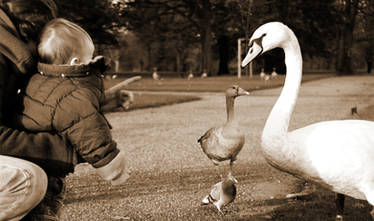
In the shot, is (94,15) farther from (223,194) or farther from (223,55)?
(223,194)

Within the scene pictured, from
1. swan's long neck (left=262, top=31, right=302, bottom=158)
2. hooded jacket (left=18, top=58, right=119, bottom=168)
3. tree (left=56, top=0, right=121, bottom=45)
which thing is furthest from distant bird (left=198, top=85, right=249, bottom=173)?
tree (left=56, top=0, right=121, bottom=45)

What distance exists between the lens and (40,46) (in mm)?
1729

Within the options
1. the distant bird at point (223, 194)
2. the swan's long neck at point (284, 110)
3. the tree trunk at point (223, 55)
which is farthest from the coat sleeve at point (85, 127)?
the tree trunk at point (223, 55)

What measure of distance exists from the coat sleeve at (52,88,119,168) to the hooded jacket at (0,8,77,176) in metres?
0.09

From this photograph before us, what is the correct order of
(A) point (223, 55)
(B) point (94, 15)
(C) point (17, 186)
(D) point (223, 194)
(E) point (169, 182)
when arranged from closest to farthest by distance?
(C) point (17, 186)
(D) point (223, 194)
(E) point (169, 182)
(B) point (94, 15)
(A) point (223, 55)

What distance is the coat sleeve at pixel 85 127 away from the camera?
160 centimetres

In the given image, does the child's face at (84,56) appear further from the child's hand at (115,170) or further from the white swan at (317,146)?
the white swan at (317,146)

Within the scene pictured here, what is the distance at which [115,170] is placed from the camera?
1665 mm

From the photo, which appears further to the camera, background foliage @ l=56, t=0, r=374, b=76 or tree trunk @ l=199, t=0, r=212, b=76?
tree trunk @ l=199, t=0, r=212, b=76

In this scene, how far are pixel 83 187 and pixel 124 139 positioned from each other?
8.75 feet

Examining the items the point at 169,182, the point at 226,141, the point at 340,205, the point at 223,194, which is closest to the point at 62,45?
the point at 223,194

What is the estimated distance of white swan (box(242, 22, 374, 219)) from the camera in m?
2.44

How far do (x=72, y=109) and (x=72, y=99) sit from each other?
0.16 feet

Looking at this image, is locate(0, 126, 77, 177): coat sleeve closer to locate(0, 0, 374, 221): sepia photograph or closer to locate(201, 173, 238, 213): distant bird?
locate(0, 0, 374, 221): sepia photograph
